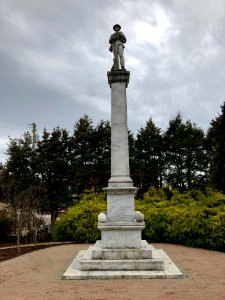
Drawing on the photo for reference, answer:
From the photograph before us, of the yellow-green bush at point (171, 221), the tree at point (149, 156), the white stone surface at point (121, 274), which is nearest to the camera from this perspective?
the white stone surface at point (121, 274)

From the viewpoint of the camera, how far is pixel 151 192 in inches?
724

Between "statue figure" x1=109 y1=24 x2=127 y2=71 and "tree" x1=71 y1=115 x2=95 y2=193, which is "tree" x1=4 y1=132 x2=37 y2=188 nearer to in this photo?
"tree" x1=71 y1=115 x2=95 y2=193

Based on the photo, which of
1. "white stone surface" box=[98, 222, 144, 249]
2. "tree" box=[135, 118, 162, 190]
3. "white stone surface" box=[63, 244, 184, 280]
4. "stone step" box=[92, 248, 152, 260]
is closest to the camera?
"white stone surface" box=[63, 244, 184, 280]

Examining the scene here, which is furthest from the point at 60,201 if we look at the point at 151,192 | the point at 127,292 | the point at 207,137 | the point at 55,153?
the point at 127,292

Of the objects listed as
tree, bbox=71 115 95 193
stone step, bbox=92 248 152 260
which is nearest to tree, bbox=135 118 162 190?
tree, bbox=71 115 95 193

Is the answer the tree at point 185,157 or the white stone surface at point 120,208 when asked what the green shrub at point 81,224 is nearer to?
the white stone surface at point 120,208

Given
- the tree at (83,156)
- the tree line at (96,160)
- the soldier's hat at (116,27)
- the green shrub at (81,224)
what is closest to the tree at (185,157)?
the tree line at (96,160)

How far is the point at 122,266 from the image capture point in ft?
27.6

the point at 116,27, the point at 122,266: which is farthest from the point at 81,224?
the point at 116,27

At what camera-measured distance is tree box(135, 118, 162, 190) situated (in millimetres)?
28469

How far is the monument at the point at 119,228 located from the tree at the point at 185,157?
61.9ft

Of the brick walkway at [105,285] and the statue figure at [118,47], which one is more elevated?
the statue figure at [118,47]

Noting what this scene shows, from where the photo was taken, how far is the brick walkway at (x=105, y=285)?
6.44 metres

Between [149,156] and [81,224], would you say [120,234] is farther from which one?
[149,156]
